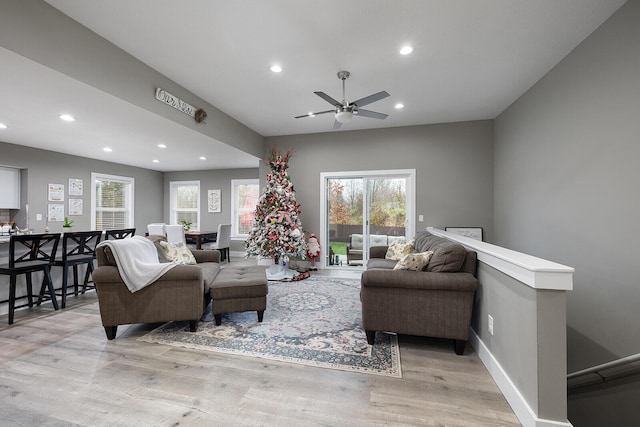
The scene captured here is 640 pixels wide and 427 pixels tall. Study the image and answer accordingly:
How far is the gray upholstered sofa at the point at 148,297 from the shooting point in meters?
2.56

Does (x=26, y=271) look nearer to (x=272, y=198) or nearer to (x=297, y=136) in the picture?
(x=272, y=198)

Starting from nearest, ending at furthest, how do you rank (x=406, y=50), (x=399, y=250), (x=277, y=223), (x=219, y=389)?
(x=219, y=389) → (x=406, y=50) → (x=399, y=250) → (x=277, y=223)

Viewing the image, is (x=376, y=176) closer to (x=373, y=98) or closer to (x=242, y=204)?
(x=373, y=98)

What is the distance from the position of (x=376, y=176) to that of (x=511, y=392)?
167 inches

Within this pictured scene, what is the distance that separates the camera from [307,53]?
2877 millimetres

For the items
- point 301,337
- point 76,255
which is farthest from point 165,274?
point 76,255

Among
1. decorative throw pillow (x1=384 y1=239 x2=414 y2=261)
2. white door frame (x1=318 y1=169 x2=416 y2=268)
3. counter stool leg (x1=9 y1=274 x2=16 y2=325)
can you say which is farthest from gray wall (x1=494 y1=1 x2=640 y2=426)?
counter stool leg (x1=9 y1=274 x2=16 y2=325)

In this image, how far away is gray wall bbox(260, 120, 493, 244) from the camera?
16.4 ft

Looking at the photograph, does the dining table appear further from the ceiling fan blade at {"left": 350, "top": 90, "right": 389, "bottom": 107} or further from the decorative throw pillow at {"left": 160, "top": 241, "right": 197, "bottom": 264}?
the ceiling fan blade at {"left": 350, "top": 90, "right": 389, "bottom": 107}

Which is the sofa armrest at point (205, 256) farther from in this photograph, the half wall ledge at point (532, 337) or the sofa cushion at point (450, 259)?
the half wall ledge at point (532, 337)

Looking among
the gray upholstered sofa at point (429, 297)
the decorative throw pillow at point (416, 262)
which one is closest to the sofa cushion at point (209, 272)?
the gray upholstered sofa at point (429, 297)

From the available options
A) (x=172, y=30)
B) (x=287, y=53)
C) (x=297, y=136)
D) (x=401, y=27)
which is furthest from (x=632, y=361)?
(x=297, y=136)

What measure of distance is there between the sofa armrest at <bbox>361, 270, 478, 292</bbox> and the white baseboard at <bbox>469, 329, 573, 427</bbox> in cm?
53

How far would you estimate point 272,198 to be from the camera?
5055mm
